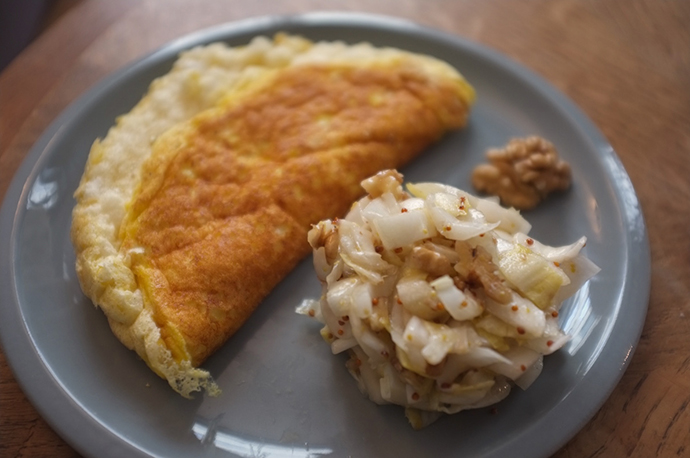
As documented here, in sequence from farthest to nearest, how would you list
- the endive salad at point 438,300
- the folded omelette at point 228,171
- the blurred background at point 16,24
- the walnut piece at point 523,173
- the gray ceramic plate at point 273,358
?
1. the blurred background at point 16,24
2. the walnut piece at point 523,173
3. the folded omelette at point 228,171
4. the gray ceramic plate at point 273,358
5. the endive salad at point 438,300

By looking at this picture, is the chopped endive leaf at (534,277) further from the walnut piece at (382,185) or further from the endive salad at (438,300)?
the walnut piece at (382,185)

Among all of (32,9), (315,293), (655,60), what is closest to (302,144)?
(315,293)

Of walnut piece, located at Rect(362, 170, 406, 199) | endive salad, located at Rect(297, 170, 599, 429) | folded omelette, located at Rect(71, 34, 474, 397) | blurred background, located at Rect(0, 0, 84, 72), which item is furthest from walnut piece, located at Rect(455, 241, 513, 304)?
blurred background, located at Rect(0, 0, 84, 72)

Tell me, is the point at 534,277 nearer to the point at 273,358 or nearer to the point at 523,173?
the point at 523,173

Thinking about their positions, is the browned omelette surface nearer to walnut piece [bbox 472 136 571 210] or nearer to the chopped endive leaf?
walnut piece [bbox 472 136 571 210]

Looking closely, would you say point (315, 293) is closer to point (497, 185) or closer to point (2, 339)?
point (497, 185)

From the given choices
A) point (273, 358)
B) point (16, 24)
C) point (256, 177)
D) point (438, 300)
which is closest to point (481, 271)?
point (438, 300)

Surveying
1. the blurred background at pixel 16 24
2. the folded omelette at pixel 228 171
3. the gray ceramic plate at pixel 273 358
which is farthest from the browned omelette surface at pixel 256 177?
the blurred background at pixel 16 24
